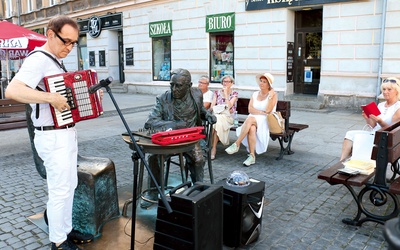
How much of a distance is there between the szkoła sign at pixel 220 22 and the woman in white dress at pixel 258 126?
800 centimetres

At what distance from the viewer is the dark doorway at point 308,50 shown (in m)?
12.3

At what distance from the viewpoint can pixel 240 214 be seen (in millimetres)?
2973

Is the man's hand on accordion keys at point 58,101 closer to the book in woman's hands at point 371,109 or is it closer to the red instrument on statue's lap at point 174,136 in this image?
the red instrument on statue's lap at point 174,136

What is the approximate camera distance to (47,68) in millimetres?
2646

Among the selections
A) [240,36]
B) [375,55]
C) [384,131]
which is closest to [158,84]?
[240,36]

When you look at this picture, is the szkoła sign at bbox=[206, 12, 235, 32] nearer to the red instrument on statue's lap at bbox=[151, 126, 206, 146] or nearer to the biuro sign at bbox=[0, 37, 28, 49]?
the biuro sign at bbox=[0, 37, 28, 49]

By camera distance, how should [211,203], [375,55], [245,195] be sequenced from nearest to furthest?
1. [211,203]
2. [245,195]
3. [375,55]

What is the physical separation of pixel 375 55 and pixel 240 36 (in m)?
4.60

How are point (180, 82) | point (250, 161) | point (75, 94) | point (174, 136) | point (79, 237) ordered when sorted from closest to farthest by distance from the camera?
1. point (75, 94)
2. point (174, 136)
3. point (79, 237)
4. point (180, 82)
5. point (250, 161)

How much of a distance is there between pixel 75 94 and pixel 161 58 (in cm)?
1421

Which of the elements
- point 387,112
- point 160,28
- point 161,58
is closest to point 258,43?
point 160,28

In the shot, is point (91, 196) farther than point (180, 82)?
No

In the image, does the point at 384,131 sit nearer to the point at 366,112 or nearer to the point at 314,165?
the point at 366,112

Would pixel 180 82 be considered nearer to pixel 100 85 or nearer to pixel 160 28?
pixel 100 85
